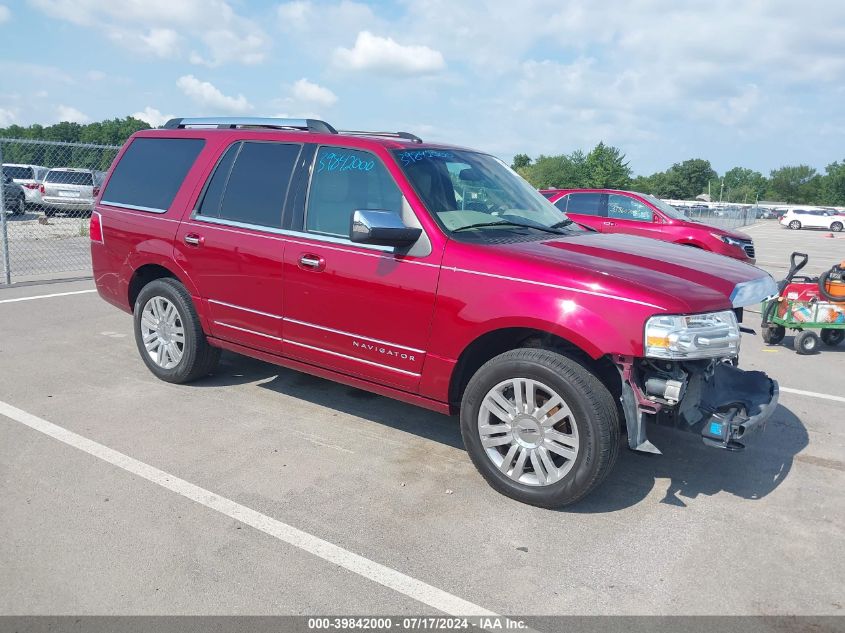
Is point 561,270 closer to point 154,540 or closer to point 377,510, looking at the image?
point 377,510

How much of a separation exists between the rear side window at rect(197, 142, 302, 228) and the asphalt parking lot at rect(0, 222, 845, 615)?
1.42m

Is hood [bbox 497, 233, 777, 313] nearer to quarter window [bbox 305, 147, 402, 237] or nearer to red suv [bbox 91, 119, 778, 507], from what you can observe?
red suv [bbox 91, 119, 778, 507]

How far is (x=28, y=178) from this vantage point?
25.0 m

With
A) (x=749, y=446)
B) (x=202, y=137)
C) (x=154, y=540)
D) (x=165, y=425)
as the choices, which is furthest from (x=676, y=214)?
(x=154, y=540)

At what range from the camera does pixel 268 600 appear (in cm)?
289

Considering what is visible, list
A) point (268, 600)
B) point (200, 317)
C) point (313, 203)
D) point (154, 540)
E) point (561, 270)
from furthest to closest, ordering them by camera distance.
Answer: point (200, 317)
point (313, 203)
point (561, 270)
point (154, 540)
point (268, 600)

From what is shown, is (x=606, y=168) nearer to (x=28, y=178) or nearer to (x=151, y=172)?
(x=28, y=178)

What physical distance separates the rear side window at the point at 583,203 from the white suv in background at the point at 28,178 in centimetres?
1809

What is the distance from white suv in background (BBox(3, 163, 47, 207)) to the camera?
75.7ft

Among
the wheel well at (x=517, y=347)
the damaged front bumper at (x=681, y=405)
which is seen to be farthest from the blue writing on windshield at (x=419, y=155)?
the damaged front bumper at (x=681, y=405)

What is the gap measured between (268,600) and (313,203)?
2.57m

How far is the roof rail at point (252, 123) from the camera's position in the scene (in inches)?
193

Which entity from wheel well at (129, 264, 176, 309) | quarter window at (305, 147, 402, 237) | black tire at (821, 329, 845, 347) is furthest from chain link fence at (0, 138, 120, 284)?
black tire at (821, 329, 845, 347)

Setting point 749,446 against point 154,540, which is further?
point 749,446
